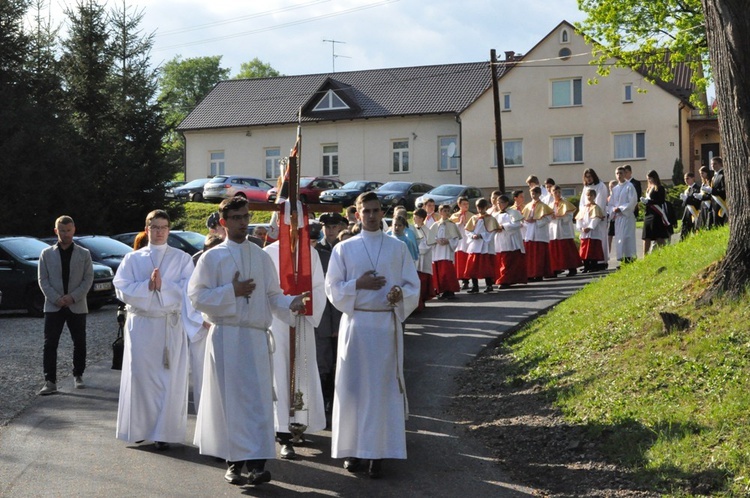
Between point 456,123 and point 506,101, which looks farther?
point 456,123

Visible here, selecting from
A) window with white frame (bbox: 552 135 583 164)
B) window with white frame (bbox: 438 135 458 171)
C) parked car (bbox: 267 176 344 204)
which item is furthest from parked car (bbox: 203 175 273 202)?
window with white frame (bbox: 552 135 583 164)

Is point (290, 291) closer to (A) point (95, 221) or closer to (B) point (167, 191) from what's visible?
(A) point (95, 221)

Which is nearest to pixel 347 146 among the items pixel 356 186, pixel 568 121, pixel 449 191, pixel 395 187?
pixel 356 186

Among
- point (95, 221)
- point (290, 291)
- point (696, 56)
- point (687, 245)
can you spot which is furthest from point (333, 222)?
point (696, 56)

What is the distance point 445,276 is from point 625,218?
12.6 feet

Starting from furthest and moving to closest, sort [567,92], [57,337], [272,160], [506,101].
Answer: [272,160] < [506,101] < [567,92] < [57,337]

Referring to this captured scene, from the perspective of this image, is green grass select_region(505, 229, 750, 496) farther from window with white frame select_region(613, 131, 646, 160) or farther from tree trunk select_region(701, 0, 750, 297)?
window with white frame select_region(613, 131, 646, 160)

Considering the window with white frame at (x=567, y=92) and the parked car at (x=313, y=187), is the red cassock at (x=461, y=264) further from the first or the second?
the window with white frame at (x=567, y=92)

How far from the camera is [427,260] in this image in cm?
1962

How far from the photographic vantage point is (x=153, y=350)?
393 inches

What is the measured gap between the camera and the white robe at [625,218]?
832 inches

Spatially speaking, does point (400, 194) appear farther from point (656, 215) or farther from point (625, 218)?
point (656, 215)

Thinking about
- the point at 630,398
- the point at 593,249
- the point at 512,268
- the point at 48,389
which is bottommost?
the point at 48,389

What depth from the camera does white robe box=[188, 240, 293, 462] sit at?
820 cm
